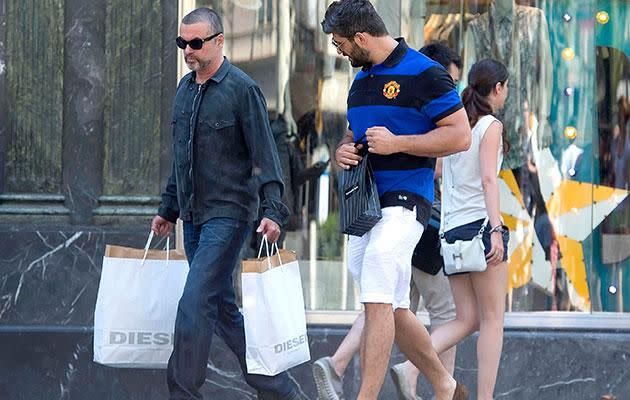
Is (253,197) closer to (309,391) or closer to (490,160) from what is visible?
(490,160)

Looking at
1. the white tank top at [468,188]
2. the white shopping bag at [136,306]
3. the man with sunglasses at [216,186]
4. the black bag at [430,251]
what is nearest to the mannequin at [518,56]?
the black bag at [430,251]

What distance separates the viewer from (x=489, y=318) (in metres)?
7.17

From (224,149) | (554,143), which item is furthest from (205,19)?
(554,143)

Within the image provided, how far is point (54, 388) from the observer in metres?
8.03

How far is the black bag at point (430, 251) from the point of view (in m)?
7.43

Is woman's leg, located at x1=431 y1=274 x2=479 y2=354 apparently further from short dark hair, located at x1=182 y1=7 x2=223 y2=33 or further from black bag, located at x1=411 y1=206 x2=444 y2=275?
short dark hair, located at x1=182 y1=7 x2=223 y2=33

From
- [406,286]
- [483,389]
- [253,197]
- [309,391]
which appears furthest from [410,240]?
[309,391]

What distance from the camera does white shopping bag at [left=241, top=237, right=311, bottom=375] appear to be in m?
6.36

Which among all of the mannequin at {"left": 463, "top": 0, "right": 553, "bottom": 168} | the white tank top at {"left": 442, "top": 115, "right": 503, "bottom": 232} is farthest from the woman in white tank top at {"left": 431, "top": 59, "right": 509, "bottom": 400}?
the mannequin at {"left": 463, "top": 0, "right": 553, "bottom": 168}

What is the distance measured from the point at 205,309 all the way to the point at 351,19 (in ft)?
4.60

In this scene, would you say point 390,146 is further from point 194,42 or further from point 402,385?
point 402,385

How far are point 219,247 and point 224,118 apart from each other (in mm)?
577

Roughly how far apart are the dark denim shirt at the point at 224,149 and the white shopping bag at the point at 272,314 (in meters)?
0.26

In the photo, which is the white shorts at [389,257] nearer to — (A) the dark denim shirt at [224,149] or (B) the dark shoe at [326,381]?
(A) the dark denim shirt at [224,149]
